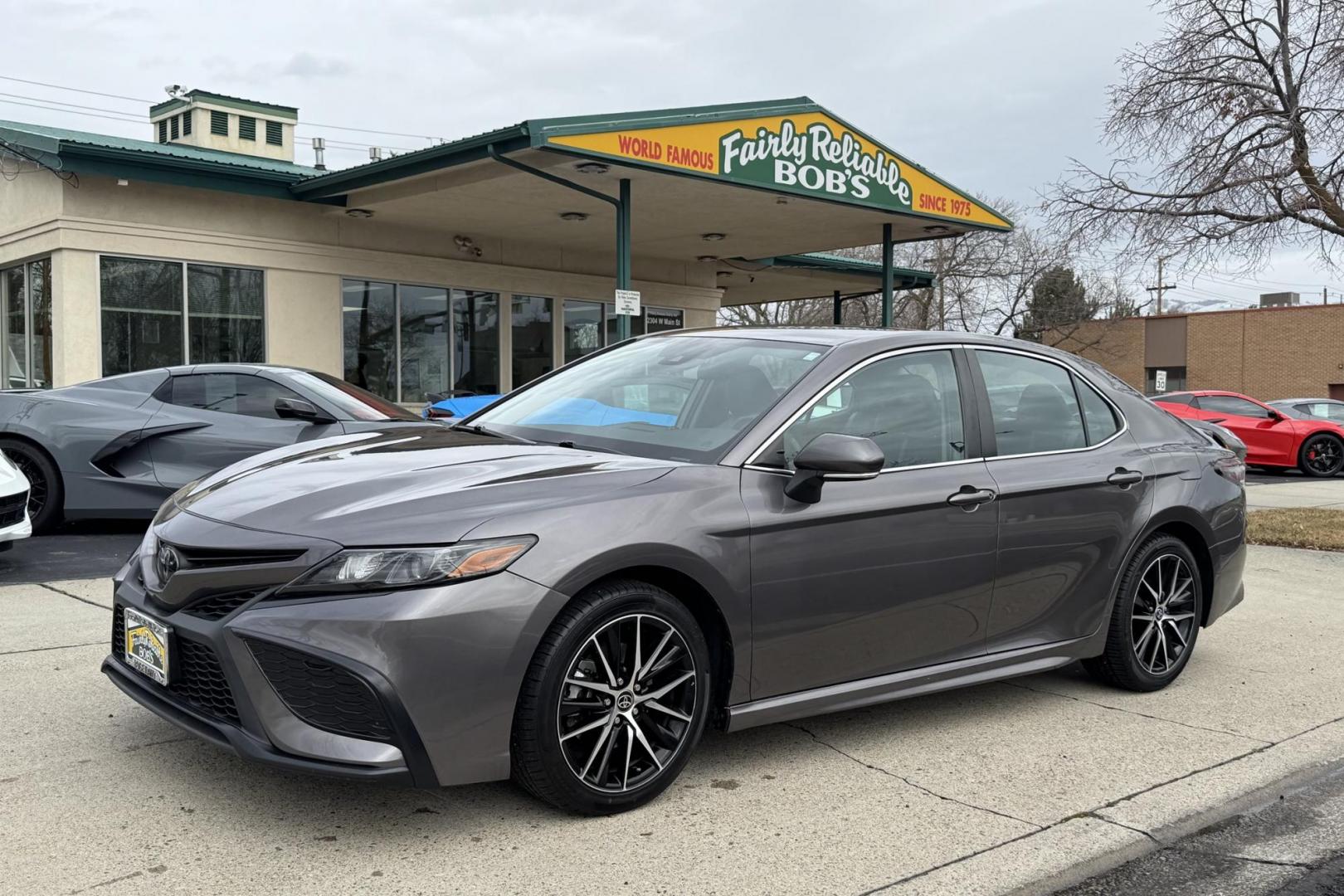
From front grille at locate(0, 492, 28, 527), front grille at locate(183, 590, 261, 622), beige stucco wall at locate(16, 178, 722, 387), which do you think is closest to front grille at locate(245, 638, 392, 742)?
front grille at locate(183, 590, 261, 622)

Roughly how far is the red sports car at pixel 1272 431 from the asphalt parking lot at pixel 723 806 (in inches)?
652

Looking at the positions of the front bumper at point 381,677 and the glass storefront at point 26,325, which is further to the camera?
the glass storefront at point 26,325

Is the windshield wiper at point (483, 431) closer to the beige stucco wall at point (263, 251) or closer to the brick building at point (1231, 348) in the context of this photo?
the beige stucco wall at point (263, 251)

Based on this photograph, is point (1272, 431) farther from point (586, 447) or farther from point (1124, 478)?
point (586, 447)

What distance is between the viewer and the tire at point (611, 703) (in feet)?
10.8

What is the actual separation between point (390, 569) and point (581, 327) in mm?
17788

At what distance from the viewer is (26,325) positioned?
1585 centimetres

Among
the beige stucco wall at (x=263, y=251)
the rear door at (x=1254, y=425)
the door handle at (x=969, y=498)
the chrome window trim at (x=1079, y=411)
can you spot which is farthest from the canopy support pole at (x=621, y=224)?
the rear door at (x=1254, y=425)

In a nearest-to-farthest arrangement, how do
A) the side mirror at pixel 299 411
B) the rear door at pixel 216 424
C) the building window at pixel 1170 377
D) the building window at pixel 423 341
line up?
the side mirror at pixel 299 411
the rear door at pixel 216 424
the building window at pixel 423 341
the building window at pixel 1170 377

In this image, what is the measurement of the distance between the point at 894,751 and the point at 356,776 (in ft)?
6.72

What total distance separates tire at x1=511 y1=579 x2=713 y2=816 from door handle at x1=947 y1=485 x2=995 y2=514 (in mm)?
1205

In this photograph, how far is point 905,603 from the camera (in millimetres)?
4148

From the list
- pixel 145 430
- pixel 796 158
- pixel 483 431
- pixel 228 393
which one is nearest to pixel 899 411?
pixel 483 431

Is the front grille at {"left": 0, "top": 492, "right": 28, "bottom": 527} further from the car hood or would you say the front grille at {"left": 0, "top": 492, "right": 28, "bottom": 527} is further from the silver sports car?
the car hood
